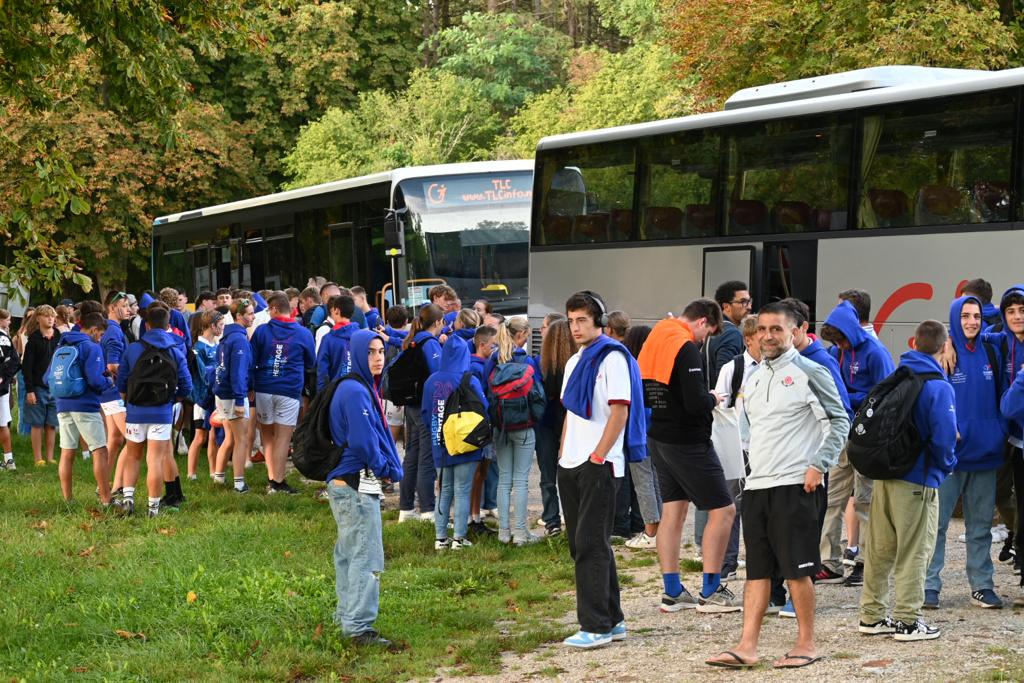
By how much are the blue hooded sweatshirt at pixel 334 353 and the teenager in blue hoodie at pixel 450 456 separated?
1.96 metres

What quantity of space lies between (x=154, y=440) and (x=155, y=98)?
11.1ft

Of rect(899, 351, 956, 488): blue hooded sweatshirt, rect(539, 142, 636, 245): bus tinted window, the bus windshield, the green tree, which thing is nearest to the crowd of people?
rect(899, 351, 956, 488): blue hooded sweatshirt

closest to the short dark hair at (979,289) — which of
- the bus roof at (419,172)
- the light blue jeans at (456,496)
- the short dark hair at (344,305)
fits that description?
the light blue jeans at (456,496)

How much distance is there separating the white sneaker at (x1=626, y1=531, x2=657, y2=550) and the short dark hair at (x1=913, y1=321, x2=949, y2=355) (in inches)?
143

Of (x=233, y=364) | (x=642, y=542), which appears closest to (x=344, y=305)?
(x=233, y=364)

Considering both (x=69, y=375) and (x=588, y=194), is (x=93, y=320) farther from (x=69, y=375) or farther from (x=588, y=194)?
(x=588, y=194)

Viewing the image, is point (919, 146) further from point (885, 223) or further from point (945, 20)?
point (945, 20)

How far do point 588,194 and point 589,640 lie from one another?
Result: 11641mm

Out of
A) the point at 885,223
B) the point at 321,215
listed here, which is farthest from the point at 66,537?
the point at 321,215

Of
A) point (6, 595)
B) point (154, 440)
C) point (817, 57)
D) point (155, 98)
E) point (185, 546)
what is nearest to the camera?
point (6, 595)

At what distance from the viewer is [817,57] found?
23.9m

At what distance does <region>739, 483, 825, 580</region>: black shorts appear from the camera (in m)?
6.87

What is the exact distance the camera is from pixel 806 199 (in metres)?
15.4

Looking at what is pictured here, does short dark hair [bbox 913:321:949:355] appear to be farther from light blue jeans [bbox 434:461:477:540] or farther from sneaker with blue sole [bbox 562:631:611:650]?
light blue jeans [bbox 434:461:477:540]
